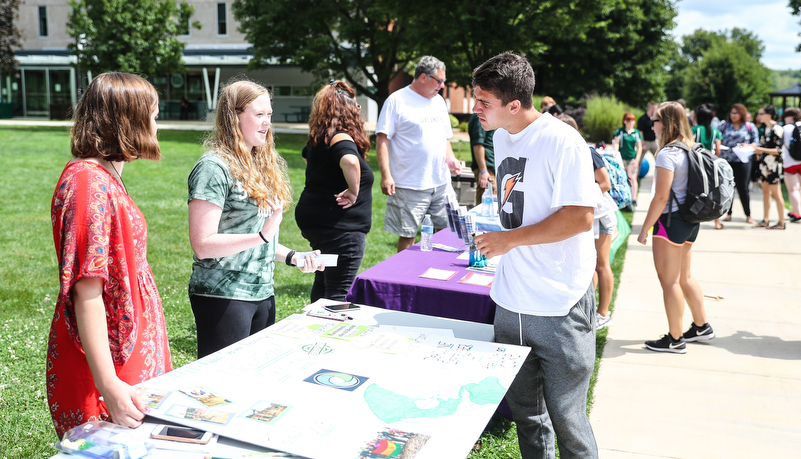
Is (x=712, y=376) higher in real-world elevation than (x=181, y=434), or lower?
lower

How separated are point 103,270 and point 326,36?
25429 mm

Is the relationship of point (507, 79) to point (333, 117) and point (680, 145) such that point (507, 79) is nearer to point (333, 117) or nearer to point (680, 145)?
point (333, 117)

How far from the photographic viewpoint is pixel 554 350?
8.19ft

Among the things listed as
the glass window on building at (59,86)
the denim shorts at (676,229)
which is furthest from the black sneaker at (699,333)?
the glass window on building at (59,86)

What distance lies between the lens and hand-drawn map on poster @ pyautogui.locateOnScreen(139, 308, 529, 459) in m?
1.74

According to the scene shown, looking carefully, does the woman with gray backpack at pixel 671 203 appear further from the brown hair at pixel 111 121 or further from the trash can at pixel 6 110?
the trash can at pixel 6 110

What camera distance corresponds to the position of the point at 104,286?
189cm

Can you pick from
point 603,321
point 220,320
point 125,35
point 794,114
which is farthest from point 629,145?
point 125,35

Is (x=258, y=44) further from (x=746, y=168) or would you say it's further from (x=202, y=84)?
(x=746, y=168)

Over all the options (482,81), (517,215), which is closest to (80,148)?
(482,81)

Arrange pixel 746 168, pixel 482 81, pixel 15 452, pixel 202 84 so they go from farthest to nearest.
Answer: pixel 202 84 → pixel 746 168 → pixel 15 452 → pixel 482 81

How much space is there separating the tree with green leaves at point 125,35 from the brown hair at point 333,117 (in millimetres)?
25414

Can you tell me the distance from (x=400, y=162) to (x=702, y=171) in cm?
248

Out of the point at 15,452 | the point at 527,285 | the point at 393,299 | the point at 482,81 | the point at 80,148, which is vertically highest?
the point at 482,81
